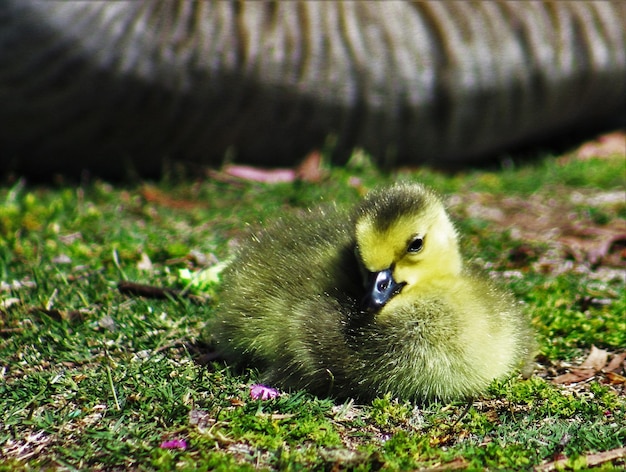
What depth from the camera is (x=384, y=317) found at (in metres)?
3.21

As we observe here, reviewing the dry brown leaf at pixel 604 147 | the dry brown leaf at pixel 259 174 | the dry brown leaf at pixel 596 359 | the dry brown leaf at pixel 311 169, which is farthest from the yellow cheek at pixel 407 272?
the dry brown leaf at pixel 604 147

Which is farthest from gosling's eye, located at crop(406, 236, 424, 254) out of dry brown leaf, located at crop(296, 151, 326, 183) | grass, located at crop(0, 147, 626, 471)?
dry brown leaf, located at crop(296, 151, 326, 183)

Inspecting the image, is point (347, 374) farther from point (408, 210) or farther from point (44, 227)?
point (44, 227)

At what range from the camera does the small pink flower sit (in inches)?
128

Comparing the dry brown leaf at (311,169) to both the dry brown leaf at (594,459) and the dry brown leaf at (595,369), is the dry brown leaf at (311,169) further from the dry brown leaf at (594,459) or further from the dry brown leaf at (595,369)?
the dry brown leaf at (594,459)

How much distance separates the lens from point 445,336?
3.22 metres

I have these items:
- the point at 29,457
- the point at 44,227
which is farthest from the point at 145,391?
the point at 44,227

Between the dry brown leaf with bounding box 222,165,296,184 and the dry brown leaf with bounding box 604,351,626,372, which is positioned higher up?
the dry brown leaf with bounding box 604,351,626,372

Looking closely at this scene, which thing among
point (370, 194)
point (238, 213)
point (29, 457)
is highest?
point (370, 194)

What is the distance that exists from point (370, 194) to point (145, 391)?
1.15m

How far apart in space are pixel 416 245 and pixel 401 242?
0.35 feet

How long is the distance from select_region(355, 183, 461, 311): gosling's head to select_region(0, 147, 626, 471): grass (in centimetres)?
45

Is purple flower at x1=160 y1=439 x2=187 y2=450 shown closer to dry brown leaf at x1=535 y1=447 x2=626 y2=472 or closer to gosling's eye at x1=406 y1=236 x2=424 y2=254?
gosling's eye at x1=406 y1=236 x2=424 y2=254

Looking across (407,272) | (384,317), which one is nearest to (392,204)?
(407,272)
